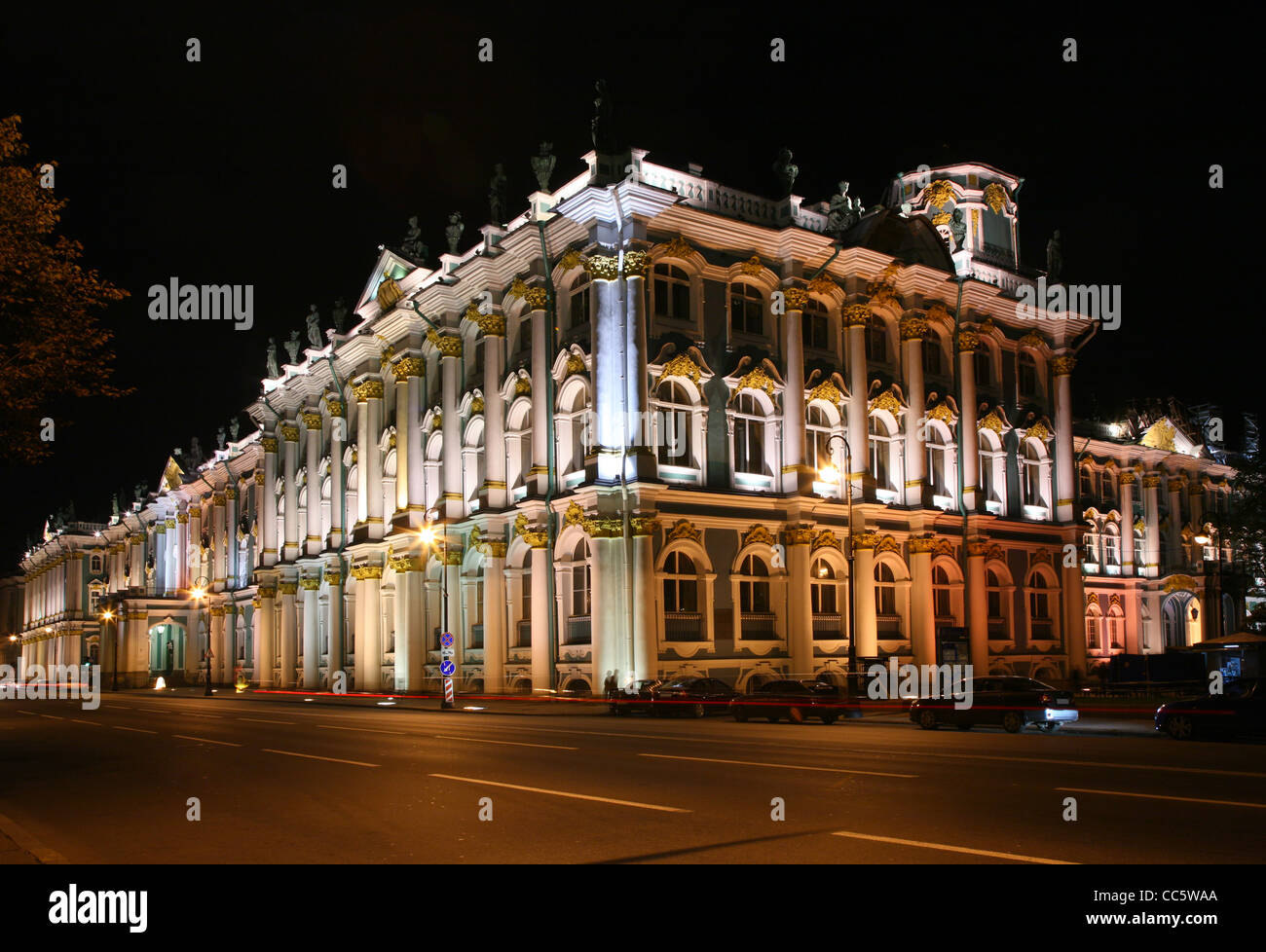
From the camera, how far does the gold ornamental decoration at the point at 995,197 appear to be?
53062 millimetres

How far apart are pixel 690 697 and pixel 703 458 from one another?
9.54 m

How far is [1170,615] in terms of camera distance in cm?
6444

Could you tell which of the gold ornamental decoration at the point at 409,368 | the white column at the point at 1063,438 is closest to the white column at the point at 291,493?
the gold ornamental decoration at the point at 409,368

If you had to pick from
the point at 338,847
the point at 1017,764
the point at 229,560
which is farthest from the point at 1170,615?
the point at 338,847

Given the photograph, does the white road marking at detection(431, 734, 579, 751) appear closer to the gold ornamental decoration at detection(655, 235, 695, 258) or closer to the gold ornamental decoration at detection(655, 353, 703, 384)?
the gold ornamental decoration at detection(655, 353, 703, 384)

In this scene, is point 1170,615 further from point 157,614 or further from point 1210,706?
point 157,614

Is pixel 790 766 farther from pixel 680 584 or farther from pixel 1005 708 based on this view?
pixel 680 584

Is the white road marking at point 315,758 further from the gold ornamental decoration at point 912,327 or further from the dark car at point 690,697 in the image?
the gold ornamental decoration at point 912,327

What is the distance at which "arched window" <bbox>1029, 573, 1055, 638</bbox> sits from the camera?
167ft

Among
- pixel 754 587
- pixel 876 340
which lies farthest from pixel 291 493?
pixel 876 340

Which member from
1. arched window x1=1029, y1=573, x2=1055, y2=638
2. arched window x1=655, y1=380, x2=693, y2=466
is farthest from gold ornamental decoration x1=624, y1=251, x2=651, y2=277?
arched window x1=1029, y1=573, x2=1055, y2=638

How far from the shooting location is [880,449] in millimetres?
46500

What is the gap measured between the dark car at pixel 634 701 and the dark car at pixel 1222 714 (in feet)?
46.0

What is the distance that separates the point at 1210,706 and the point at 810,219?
25671mm
